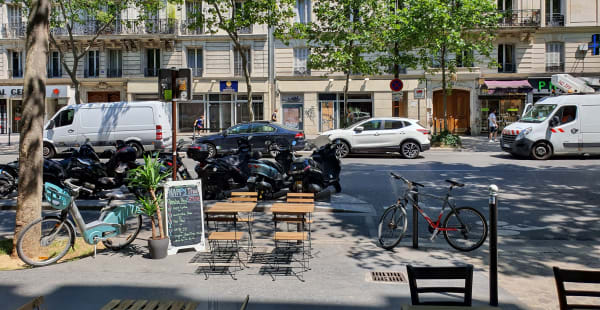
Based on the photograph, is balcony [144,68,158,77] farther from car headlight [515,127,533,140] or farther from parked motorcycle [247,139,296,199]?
parked motorcycle [247,139,296,199]

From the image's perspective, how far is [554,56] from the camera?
3095 centimetres

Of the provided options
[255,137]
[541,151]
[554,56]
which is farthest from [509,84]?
[255,137]

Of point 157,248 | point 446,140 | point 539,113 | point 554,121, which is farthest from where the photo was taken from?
point 446,140

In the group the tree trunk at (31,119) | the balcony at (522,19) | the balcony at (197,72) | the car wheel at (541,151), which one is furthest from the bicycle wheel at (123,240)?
the balcony at (522,19)

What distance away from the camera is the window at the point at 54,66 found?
33.3m

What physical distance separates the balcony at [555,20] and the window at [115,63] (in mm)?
26778

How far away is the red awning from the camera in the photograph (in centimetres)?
3034

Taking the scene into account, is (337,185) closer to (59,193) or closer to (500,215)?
(500,215)

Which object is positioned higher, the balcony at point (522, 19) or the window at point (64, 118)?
the balcony at point (522, 19)

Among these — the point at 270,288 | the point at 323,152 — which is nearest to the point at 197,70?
the point at 323,152

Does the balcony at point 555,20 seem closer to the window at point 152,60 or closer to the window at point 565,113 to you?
the window at point 565,113

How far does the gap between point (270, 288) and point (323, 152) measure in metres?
6.03

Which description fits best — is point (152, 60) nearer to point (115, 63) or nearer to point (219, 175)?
point (115, 63)

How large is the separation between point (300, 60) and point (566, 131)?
58.2ft
